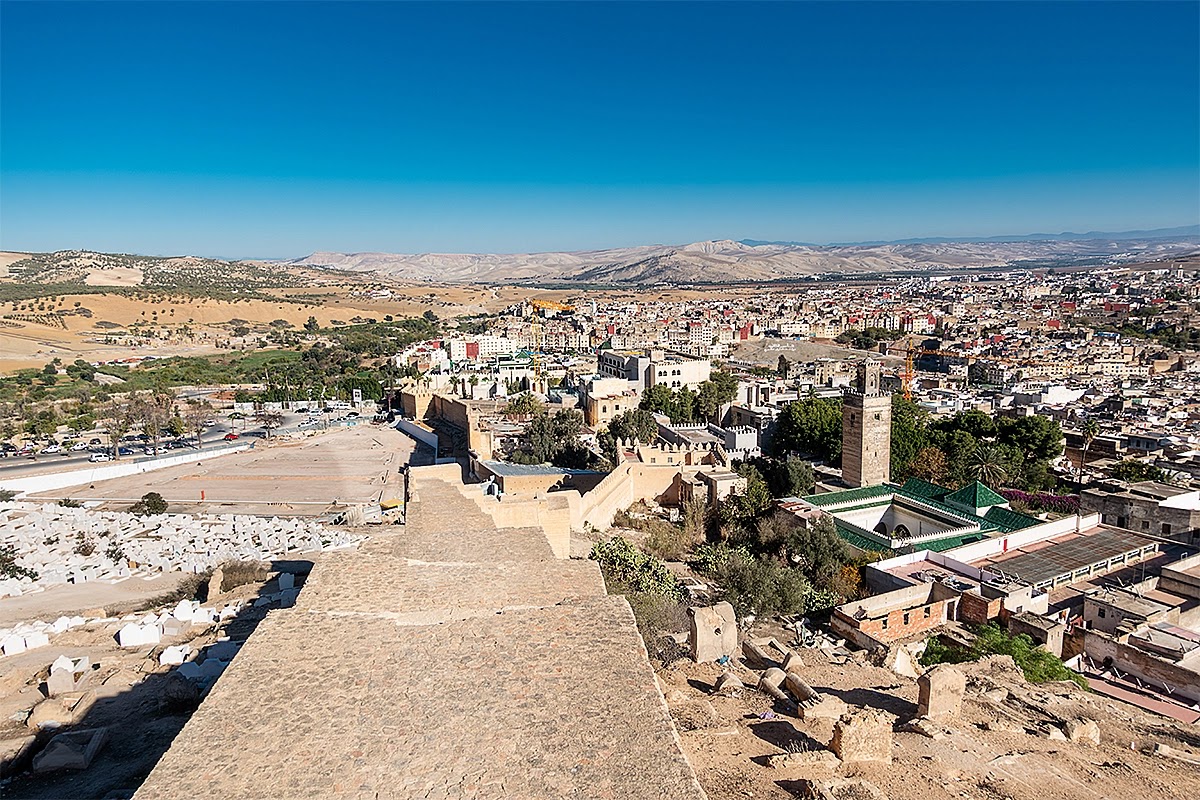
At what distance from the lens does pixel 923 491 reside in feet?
57.0

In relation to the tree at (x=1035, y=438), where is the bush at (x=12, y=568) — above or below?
above

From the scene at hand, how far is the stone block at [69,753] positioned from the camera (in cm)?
518

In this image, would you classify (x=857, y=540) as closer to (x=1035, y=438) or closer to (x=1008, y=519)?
(x=1008, y=519)

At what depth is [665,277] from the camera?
614 feet

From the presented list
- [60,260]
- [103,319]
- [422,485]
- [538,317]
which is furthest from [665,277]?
[422,485]

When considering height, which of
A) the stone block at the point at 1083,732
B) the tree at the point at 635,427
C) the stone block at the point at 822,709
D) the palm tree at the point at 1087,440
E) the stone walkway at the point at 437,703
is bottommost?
the palm tree at the point at 1087,440

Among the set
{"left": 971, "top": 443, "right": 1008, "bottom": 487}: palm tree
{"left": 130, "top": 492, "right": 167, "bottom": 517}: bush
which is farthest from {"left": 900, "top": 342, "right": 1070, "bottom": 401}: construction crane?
{"left": 130, "top": 492, "right": 167, "bottom": 517}: bush

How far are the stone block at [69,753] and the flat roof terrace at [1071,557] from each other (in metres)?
12.1

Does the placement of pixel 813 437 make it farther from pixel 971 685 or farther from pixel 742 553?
pixel 971 685

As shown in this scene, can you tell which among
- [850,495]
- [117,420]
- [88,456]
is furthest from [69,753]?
→ [117,420]

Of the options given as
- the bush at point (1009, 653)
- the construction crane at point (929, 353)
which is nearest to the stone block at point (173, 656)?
the bush at point (1009, 653)

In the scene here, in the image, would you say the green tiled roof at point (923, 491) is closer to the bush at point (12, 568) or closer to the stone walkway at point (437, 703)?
the stone walkway at point (437, 703)

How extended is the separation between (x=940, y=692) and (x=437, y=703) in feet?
13.3

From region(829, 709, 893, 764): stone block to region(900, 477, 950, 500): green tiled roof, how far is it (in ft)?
43.1
